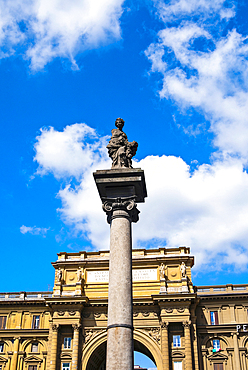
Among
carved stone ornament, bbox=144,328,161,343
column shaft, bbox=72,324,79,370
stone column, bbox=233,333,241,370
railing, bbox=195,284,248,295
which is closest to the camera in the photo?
column shaft, bbox=72,324,79,370

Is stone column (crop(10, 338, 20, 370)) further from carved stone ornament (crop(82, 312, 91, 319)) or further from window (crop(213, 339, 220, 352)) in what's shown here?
window (crop(213, 339, 220, 352))

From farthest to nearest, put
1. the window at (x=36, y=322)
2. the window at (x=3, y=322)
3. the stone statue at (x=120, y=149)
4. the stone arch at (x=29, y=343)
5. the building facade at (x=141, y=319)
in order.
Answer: the window at (x=3, y=322) → the window at (x=36, y=322) → the stone arch at (x=29, y=343) → the building facade at (x=141, y=319) → the stone statue at (x=120, y=149)

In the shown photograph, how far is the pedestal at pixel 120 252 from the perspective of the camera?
1404 cm

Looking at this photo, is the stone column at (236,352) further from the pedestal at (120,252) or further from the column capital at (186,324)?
the pedestal at (120,252)

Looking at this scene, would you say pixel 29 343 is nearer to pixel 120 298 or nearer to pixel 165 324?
pixel 165 324

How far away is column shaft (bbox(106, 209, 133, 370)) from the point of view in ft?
45.7

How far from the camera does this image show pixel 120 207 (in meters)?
16.5

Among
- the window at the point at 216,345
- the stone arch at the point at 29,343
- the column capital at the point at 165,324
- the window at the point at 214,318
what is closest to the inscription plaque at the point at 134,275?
the column capital at the point at 165,324

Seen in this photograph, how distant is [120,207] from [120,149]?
2.55 meters

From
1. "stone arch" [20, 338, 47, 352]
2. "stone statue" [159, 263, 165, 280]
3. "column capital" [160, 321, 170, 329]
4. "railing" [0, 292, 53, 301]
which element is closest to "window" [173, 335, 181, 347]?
"column capital" [160, 321, 170, 329]

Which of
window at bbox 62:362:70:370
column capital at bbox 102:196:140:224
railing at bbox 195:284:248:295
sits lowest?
column capital at bbox 102:196:140:224

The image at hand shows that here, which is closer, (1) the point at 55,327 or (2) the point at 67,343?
(1) the point at 55,327

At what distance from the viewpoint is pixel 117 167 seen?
17.3 metres

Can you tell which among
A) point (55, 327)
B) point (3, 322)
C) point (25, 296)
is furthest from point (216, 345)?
point (3, 322)
